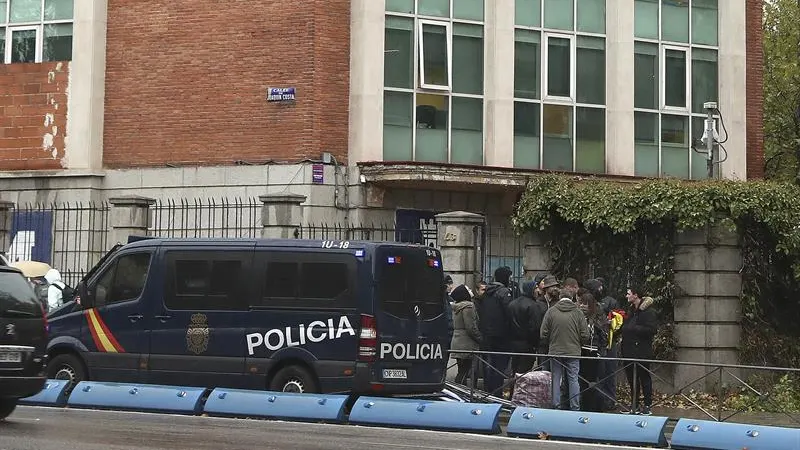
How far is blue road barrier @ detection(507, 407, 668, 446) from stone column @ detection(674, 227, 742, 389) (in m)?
6.79

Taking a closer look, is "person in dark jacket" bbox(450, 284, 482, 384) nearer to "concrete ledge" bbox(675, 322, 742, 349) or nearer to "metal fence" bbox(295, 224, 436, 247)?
"metal fence" bbox(295, 224, 436, 247)

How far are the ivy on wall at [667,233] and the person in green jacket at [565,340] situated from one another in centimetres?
475

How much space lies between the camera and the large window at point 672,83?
28.4m

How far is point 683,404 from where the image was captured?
20.2m

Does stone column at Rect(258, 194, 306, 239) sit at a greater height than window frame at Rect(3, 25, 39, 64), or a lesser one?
lesser

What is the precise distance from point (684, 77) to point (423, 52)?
5853 mm

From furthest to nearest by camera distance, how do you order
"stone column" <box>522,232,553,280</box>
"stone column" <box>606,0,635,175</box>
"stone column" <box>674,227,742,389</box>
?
1. "stone column" <box>606,0,635,175</box>
2. "stone column" <box>522,232,553,280</box>
3. "stone column" <box>674,227,742,389</box>

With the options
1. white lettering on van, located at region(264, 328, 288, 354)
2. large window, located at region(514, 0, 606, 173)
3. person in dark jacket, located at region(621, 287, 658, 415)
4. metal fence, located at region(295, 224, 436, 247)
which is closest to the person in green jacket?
person in dark jacket, located at region(621, 287, 658, 415)

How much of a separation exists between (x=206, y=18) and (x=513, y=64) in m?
6.12

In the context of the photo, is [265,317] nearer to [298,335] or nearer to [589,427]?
[298,335]

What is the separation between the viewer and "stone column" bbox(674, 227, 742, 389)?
2220 cm

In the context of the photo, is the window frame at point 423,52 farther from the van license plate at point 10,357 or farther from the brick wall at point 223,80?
the van license plate at point 10,357

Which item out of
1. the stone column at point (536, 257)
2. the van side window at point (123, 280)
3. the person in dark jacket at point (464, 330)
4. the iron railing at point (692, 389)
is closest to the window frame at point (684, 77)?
the stone column at point (536, 257)

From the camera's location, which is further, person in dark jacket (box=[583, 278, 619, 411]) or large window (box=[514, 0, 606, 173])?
large window (box=[514, 0, 606, 173])
